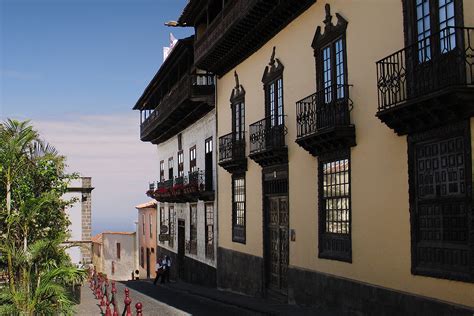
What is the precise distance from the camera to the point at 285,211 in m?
18.9

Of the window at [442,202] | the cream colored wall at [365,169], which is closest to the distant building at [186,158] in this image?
the cream colored wall at [365,169]

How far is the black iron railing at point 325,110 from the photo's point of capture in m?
14.2

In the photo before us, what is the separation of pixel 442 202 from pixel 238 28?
1155 centimetres

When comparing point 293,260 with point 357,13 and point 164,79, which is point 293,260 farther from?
point 164,79

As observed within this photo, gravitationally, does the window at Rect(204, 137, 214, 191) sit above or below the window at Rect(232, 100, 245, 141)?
below

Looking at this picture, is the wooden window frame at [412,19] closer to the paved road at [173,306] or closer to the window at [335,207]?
the window at [335,207]

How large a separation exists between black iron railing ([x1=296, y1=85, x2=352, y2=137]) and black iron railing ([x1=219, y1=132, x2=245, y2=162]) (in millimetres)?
5815

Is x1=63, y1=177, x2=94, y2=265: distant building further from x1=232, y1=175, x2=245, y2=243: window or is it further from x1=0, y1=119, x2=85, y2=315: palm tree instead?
x1=0, y1=119, x2=85, y2=315: palm tree

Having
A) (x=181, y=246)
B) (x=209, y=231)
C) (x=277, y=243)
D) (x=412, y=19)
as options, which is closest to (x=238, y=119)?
(x=277, y=243)

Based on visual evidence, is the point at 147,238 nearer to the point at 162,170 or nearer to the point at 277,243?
the point at 162,170

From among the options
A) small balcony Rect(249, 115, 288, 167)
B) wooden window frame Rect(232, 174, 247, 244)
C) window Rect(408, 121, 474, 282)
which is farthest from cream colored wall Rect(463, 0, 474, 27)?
wooden window frame Rect(232, 174, 247, 244)

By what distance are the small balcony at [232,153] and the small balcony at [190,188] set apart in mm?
3043

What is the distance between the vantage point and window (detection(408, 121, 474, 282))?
32.8 feet

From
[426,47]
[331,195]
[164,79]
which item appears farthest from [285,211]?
[164,79]
